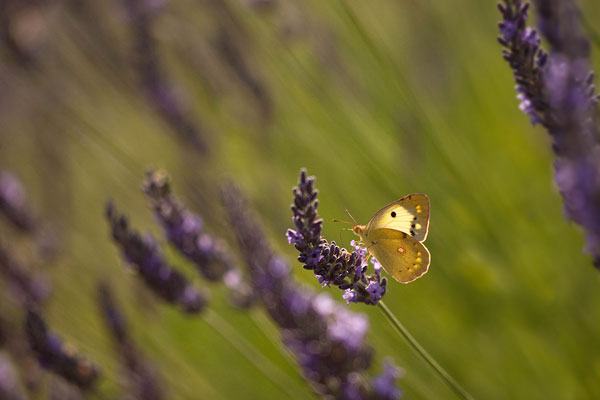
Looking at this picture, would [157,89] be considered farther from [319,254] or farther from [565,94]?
[565,94]

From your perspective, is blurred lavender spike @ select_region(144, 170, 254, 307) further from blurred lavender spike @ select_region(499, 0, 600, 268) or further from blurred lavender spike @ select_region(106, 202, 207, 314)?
blurred lavender spike @ select_region(499, 0, 600, 268)

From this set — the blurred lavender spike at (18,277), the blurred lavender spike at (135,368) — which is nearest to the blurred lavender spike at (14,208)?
the blurred lavender spike at (18,277)

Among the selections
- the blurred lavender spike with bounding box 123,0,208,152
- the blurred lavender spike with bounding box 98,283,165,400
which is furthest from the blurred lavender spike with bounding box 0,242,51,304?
the blurred lavender spike with bounding box 123,0,208,152

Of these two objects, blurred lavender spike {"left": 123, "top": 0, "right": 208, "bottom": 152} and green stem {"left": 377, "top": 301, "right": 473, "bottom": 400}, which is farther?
blurred lavender spike {"left": 123, "top": 0, "right": 208, "bottom": 152}

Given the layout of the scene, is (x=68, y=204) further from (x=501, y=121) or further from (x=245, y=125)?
(x=501, y=121)

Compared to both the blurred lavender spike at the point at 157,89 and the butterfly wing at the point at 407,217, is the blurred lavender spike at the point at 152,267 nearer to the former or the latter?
the butterfly wing at the point at 407,217

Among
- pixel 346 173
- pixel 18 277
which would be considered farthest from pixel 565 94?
pixel 18 277

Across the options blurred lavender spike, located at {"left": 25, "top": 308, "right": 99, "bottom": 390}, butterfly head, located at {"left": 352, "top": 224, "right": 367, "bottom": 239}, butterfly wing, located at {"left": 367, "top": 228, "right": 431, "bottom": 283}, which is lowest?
blurred lavender spike, located at {"left": 25, "top": 308, "right": 99, "bottom": 390}
